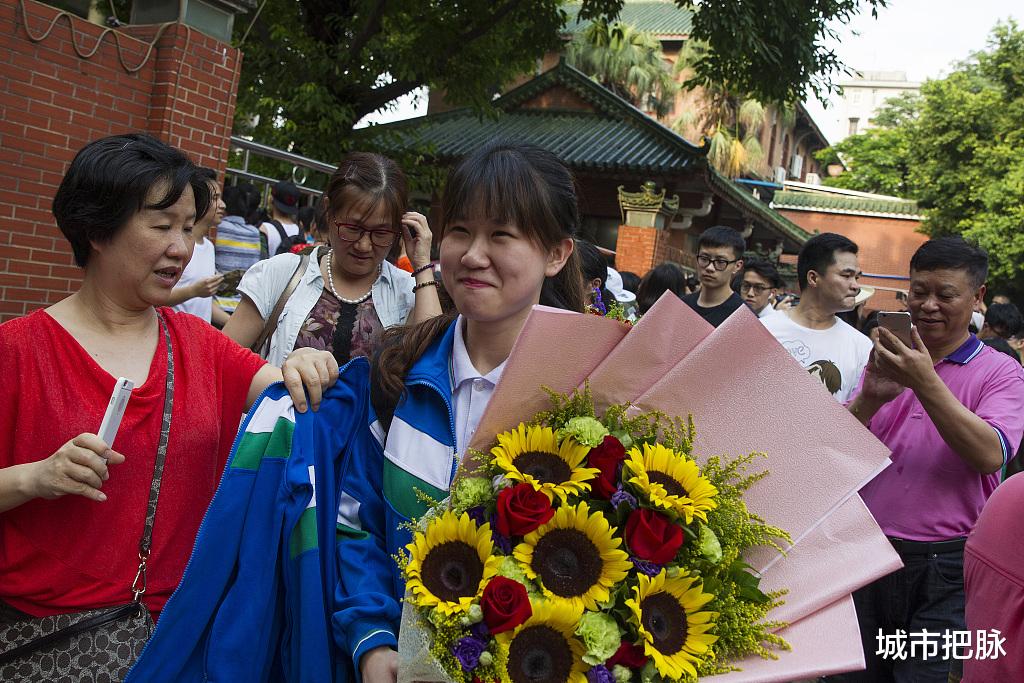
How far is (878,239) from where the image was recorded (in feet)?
112

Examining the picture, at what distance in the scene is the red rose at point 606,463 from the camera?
1.50 metres

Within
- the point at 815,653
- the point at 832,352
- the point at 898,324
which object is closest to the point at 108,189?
the point at 815,653

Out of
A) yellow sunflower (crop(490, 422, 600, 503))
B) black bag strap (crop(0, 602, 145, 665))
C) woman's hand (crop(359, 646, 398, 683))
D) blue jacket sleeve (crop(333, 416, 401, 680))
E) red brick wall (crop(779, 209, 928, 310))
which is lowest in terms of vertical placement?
black bag strap (crop(0, 602, 145, 665))

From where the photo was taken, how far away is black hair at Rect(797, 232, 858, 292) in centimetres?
450

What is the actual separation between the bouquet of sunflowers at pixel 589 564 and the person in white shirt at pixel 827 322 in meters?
2.79

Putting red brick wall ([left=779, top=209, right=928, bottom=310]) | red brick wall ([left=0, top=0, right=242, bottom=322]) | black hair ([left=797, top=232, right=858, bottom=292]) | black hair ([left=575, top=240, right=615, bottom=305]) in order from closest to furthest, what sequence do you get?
black hair ([left=575, top=240, right=615, bottom=305]) → black hair ([left=797, top=232, right=858, bottom=292]) → red brick wall ([left=0, top=0, right=242, bottom=322]) → red brick wall ([left=779, top=209, right=928, bottom=310])

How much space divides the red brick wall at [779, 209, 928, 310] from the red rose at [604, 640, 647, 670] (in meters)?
34.6

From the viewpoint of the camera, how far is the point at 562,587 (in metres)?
1.42

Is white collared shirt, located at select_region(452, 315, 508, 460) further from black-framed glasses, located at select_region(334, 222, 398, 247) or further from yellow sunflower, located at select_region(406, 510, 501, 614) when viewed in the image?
black-framed glasses, located at select_region(334, 222, 398, 247)

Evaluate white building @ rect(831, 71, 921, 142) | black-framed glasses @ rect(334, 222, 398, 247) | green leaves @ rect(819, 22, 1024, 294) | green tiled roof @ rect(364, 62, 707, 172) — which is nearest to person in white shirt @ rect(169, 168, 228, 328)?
black-framed glasses @ rect(334, 222, 398, 247)

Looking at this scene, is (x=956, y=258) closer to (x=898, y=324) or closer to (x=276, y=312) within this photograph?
(x=898, y=324)

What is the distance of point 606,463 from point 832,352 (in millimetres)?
3080

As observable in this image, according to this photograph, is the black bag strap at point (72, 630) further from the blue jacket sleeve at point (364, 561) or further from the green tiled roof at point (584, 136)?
the green tiled roof at point (584, 136)

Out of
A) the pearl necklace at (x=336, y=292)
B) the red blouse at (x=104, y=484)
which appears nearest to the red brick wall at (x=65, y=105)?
the pearl necklace at (x=336, y=292)
